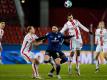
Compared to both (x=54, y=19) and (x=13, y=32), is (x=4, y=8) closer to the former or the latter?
(x=13, y=32)

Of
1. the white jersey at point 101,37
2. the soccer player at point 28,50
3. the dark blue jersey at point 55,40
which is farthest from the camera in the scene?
the white jersey at point 101,37

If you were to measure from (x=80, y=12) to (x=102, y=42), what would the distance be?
22926 millimetres

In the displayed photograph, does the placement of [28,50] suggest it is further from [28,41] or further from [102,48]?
[102,48]

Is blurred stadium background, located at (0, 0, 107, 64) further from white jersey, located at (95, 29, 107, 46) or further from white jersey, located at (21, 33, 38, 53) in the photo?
white jersey, located at (21, 33, 38, 53)

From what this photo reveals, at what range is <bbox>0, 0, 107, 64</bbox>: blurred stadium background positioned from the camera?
113ft

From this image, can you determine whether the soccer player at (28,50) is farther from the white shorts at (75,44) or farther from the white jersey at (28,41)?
the white shorts at (75,44)

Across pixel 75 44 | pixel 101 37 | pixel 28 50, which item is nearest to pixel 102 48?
pixel 101 37

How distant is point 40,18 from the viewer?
46.7 meters

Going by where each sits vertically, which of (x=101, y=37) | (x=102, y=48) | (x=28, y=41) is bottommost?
(x=102, y=48)

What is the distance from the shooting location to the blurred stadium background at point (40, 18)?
3450 cm

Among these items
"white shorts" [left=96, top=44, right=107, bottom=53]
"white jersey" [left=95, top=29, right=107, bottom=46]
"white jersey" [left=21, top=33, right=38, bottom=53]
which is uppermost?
"white jersey" [left=21, top=33, right=38, bottom=53]

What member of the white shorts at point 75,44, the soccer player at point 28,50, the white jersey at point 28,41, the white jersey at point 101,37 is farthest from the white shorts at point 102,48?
the white jersey at point 28,41

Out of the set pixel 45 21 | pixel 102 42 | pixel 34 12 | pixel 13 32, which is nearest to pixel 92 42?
pixel 13 32

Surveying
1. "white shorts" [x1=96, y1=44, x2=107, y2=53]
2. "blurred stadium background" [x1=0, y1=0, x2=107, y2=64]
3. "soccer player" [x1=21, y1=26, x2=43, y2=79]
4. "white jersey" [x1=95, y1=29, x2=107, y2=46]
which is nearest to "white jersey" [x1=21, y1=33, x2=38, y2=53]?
"soccer player" [x1=21, y1=26, x2=43, y2=79]
